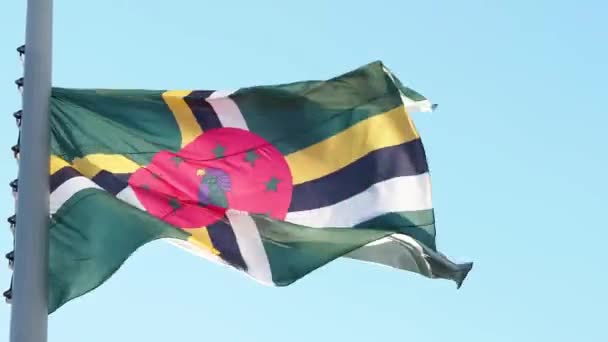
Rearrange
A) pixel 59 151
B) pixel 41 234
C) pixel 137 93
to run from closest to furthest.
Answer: pixel 41 234
pixel 59 151
pixel 137 93

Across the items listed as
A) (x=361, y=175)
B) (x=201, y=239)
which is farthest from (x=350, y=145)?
(x=201, y=239)

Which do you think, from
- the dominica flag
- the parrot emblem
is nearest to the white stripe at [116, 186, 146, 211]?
the dominica flag

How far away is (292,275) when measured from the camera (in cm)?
1096

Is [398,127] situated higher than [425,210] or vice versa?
[398,127]

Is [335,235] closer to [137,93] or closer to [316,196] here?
[316,196]

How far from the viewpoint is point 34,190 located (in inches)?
392

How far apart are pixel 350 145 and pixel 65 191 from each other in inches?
121

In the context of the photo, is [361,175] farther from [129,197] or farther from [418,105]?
[129,197]

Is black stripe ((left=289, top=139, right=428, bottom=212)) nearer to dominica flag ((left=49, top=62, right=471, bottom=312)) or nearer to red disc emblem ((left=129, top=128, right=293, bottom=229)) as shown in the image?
dominica flag ((left=49, top=62, right=471, bottom=312))

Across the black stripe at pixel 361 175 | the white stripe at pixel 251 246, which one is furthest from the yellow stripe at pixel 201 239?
the black stripe at pixel 361 175

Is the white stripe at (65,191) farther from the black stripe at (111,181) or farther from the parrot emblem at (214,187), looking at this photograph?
the parrot emblem at (214,187)

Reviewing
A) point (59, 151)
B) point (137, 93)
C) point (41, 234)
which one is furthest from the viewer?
point (137, 93)

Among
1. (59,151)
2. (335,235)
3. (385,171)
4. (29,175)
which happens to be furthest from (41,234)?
(385,171)

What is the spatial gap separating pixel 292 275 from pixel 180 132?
1.88m
